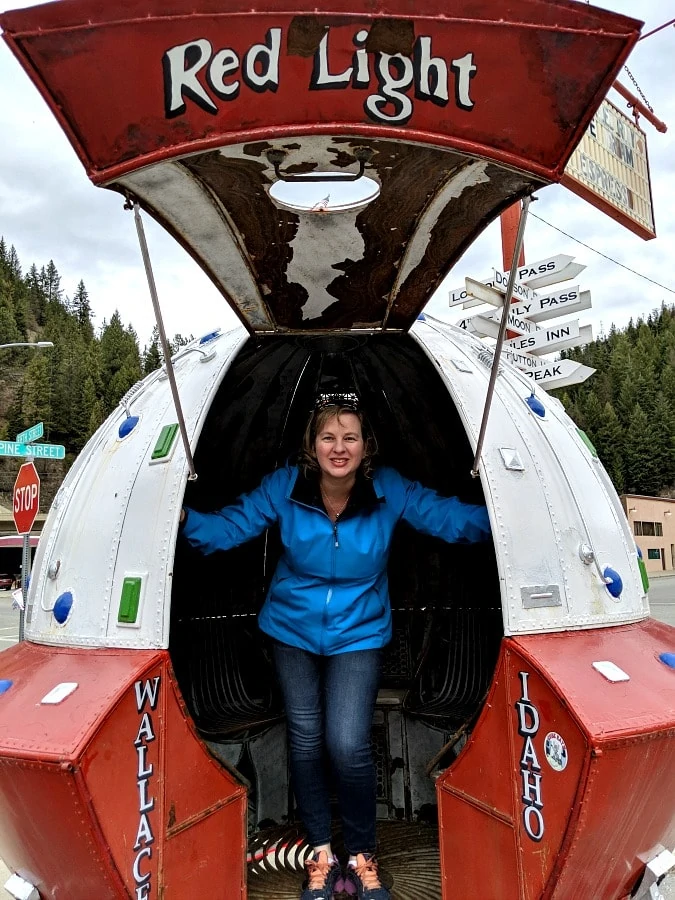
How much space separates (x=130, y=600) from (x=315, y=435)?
1.15 m

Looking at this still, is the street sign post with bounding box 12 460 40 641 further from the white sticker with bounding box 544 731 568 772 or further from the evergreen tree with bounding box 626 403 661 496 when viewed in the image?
the evergreen tree with bounding box 626 403 661 496

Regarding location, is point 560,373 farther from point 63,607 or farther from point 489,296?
point 63,607

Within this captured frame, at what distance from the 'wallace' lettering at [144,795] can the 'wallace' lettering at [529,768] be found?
1360 mm

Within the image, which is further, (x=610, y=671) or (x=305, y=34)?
(x=610, y=671)

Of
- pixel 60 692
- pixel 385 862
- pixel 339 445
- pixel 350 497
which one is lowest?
pixel 385 862

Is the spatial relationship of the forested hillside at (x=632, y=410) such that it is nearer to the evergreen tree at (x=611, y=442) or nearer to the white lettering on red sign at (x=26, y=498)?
the evergreen tree at (x=611, y=442)

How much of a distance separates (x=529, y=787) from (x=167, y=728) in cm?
136

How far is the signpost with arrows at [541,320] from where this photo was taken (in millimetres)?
8727

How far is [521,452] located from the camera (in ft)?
10.5

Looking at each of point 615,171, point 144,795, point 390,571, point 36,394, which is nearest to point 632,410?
point 36,394

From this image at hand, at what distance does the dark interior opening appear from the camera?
419cm

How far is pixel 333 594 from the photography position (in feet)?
10.5

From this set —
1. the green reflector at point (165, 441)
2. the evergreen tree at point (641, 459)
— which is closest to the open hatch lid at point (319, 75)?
the green reflector at point (165, 441)

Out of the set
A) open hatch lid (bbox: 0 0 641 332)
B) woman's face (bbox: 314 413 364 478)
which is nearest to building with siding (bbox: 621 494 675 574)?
woman's face (bbox: 314 413 364 478)
